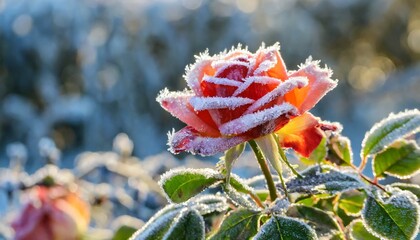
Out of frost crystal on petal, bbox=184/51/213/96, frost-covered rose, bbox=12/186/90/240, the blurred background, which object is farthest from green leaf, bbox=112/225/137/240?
the blurred background

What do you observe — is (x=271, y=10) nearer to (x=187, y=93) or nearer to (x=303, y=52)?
(x=303, y=52)

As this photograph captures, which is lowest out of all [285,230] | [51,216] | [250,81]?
[285,230]

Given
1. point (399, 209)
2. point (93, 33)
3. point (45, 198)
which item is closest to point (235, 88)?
point (399, 209)

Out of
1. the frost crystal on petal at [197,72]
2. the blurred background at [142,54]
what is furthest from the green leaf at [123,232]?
the blurred background at [142,54]

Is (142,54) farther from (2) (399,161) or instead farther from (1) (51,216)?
(2) (399,161)

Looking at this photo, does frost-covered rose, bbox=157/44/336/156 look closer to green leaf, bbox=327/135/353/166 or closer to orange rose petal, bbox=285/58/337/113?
orange rose petal, bbox=285/58/337/113

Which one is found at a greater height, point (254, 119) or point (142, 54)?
point (142, 54)

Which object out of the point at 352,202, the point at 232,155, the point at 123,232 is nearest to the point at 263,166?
the point at 232,155
